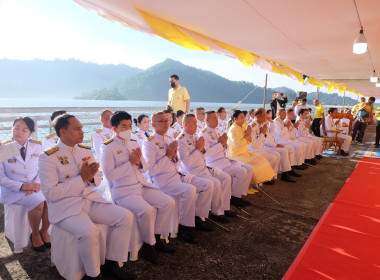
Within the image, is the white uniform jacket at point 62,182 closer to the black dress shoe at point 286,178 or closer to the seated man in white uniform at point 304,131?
the black dress shoe at point 286,178

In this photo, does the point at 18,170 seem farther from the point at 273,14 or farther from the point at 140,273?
the point at 273,14

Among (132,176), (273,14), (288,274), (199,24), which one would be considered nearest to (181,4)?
(199,24)

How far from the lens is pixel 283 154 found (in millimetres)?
5617

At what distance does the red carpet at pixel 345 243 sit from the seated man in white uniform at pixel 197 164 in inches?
44.2

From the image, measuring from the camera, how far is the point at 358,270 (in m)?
2.48

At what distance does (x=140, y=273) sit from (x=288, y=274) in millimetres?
1340

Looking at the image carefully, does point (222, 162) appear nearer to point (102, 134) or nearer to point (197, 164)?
point (197, 164)

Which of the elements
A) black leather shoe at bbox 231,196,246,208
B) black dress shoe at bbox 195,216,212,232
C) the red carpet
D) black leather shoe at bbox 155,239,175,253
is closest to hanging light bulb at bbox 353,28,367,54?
the red carpet

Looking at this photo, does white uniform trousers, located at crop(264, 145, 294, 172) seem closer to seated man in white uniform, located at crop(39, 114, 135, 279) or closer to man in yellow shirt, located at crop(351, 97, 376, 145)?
seated man in white uniform, located at crop(39, 114, 135, 279)

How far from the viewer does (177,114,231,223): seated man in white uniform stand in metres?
3.55

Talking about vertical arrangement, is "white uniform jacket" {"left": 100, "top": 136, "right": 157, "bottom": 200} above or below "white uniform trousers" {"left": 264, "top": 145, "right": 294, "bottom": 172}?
above

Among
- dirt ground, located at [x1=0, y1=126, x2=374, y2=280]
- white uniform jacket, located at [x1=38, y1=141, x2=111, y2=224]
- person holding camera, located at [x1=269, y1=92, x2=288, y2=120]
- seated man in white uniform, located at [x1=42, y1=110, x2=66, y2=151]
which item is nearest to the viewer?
white uniform jacket, located at [x1=38, y1=141, x2=111, y2=224]

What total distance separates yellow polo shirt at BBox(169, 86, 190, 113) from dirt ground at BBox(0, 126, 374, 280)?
8.59 feet

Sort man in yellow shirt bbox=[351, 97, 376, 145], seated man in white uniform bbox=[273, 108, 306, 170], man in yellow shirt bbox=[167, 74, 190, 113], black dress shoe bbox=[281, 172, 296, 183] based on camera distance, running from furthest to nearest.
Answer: man in yellow shirt bbox=[351, 97, 376, 145]
seated man in white uniform bbox=[273, 108, 306, 170]
man in yellow shirt bbox=[167, 74, 190, 113]
black dress shoe bbox=[281, 172, 296, 183]
